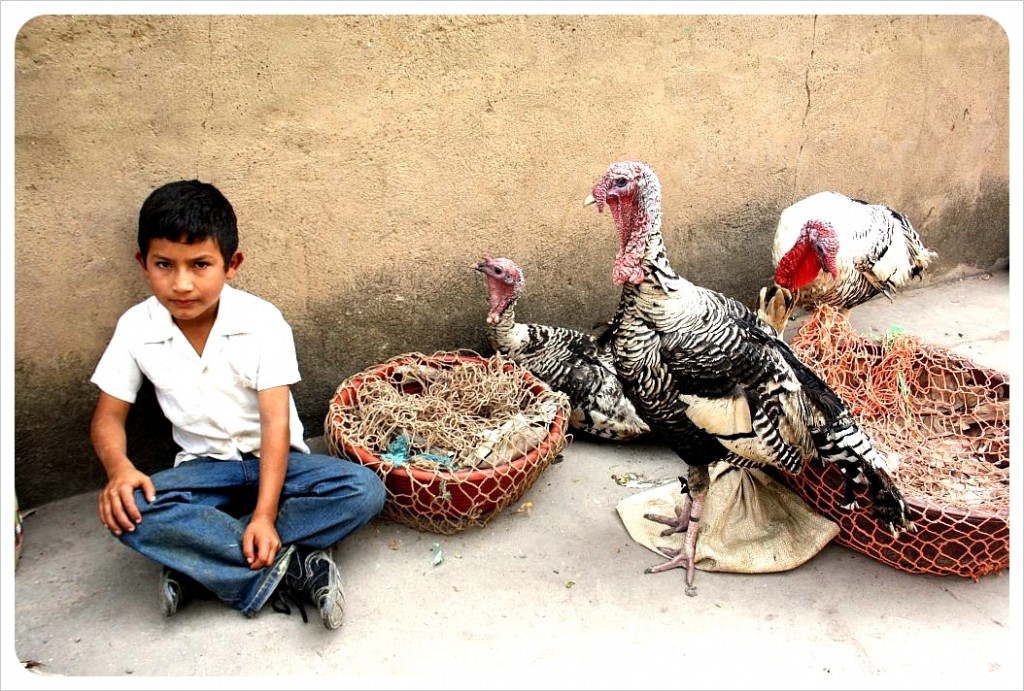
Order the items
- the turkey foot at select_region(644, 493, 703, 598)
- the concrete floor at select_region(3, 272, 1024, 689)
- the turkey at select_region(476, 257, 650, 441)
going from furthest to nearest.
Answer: the turkey at select_region(476, 257, 650, 441), the turkey foot at select_region(644, 493, 703, 598), the concrete floor at select_region(3, 272, 1024, 689)

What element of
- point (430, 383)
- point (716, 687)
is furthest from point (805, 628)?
point (430, 383)

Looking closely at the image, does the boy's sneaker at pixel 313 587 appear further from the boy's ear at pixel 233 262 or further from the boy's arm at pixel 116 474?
the boy's ear at pixel 233 262

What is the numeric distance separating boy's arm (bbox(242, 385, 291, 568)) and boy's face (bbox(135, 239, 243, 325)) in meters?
0.38

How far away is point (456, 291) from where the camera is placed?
12.4 feet

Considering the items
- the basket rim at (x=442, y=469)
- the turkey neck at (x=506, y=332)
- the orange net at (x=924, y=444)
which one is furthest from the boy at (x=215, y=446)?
the orange net at (x=924, y=444)

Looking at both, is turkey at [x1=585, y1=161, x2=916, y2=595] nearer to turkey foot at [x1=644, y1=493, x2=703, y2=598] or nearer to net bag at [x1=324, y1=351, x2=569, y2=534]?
turkey foot at [x1=644, y1=493, x2=703, y2=598]

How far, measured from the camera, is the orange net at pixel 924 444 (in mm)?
2789

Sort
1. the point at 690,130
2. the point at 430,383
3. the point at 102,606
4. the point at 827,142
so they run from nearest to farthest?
the point at 102,606 → the point at 430,383 → the point at 690,130 → the point at 827,142

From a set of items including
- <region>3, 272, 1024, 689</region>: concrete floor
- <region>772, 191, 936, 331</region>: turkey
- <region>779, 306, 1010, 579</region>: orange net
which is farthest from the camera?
<region>772, 191, 936, 331</region>: turkey

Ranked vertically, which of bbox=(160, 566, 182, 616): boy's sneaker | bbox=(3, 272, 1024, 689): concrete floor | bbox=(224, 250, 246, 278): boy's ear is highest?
bbox=(224, 250, 246, 278): boy's ear

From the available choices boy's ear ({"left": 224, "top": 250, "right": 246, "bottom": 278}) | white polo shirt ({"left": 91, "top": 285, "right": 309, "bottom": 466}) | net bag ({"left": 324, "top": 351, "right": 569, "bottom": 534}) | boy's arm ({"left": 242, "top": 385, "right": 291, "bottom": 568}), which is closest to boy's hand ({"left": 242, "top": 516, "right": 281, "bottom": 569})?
boy's arm ({"left": 242, "top": 385, "right": 291, "bottom": 568})

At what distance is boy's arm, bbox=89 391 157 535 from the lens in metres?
2.57

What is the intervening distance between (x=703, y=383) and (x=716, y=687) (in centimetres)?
96

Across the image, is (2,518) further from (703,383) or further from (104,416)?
(703,383)
